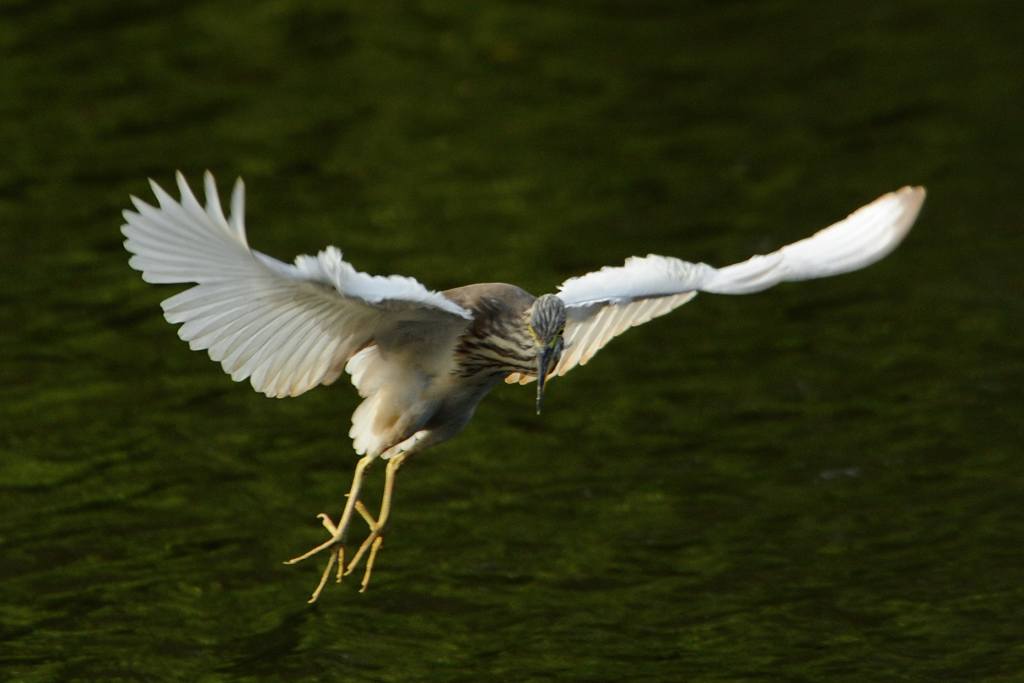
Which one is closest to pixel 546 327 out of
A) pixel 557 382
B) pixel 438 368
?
pixel 438 368

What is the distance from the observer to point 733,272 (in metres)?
7.99

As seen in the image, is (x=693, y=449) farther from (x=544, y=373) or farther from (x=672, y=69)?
(x=672, y=69)

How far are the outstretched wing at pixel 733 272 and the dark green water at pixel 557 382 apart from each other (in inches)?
79.7

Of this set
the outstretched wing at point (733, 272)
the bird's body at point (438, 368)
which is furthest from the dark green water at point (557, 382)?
the outstretched wing at point (733, 272)

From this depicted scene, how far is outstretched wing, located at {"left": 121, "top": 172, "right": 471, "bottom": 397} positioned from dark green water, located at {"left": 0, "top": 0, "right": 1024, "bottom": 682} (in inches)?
88.9

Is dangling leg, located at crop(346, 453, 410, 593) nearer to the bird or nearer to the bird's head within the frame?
the bird

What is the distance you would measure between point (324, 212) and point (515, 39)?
398 centimetres

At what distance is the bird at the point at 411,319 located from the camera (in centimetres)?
683

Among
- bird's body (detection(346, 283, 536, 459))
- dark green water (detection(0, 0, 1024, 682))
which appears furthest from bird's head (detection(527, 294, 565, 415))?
dark green water (detection(0, 0, 1024, 682))

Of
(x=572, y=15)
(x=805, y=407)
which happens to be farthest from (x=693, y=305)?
(x=572, y=15)

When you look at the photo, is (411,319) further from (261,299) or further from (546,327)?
(261,299)

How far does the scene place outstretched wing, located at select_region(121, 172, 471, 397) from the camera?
21.1 ft

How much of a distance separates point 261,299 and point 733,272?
7.03ft

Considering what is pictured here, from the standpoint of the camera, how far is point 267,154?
1550 cm
